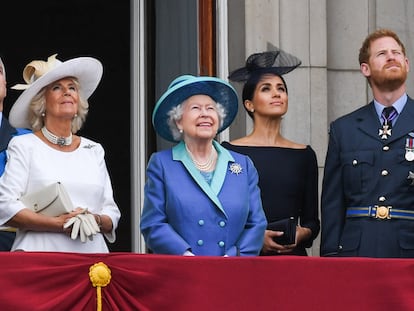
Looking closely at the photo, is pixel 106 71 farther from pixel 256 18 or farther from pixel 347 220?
pixel 347 220

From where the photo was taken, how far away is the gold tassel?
6.46 m

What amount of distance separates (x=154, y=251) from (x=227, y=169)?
0.60m

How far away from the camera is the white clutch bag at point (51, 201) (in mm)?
6969

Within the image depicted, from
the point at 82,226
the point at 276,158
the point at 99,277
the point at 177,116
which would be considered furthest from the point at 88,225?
the point at 276,158

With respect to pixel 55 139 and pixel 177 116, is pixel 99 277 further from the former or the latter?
pixel 177 116

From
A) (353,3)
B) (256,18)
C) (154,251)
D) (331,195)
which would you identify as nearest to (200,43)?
(256,18)

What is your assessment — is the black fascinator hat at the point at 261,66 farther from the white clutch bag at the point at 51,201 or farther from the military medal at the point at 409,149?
the white clutch bag at the point at 51,201

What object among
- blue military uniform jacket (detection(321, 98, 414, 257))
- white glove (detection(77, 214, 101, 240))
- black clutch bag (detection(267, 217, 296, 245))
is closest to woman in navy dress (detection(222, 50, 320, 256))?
black clutch bag (detection(267, 217, 296, 245))

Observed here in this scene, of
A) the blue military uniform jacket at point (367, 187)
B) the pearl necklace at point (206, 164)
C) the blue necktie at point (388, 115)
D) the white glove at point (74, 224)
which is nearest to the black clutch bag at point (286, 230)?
the blue military uniform jacket at point (367, 187)

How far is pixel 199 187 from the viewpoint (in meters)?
7.24

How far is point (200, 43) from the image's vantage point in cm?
962

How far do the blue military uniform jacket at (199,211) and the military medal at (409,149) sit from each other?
3.24 feet

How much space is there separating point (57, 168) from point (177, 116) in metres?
0.70

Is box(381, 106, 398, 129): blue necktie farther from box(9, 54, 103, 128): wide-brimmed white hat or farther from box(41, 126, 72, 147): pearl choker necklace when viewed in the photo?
box(41, 126, 72, 147): pearl choker necklace
